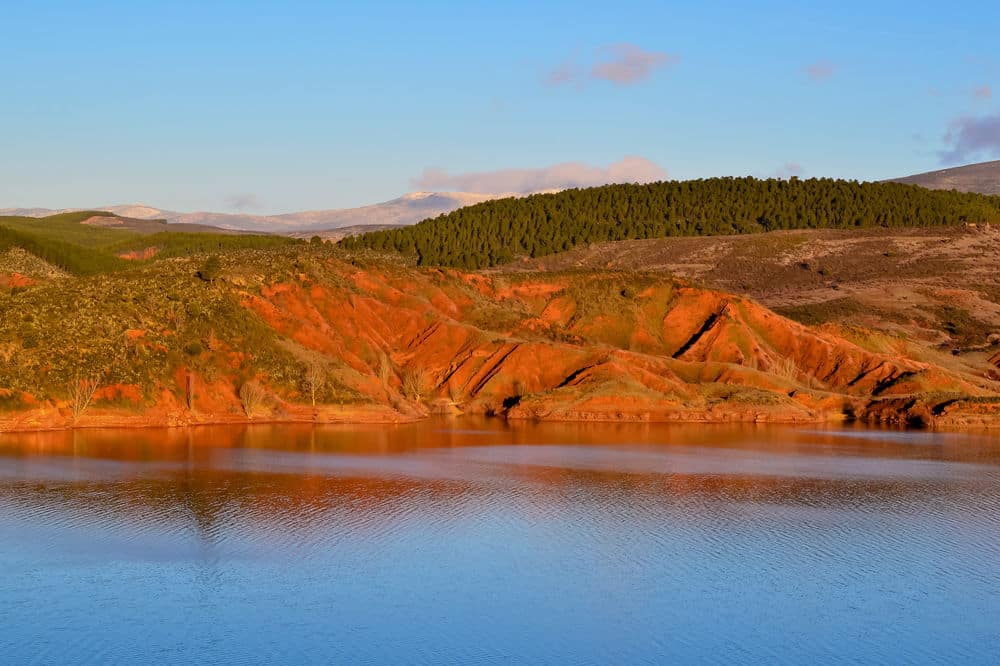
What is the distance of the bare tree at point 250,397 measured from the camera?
97625 millimetres

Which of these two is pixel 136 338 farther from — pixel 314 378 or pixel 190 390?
pixel 314 378

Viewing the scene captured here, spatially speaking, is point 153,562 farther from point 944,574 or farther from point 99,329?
point 99,329

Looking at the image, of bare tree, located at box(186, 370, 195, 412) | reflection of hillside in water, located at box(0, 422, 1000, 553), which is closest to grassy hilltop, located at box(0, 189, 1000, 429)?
bare tree, located at box(186, 370, 195, 412)

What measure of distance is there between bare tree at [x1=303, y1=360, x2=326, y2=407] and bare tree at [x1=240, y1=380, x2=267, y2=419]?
4216 millimetres

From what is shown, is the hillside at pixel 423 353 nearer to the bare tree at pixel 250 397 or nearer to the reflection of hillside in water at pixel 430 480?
the bare tree at pixel 250 397

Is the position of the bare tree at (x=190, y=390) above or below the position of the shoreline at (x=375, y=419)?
above

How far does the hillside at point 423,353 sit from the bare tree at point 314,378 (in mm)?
267

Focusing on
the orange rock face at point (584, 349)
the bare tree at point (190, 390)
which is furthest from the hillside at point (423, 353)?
the orange rock face at point (584, 349)

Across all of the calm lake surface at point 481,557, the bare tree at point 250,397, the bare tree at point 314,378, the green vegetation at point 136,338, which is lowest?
the calm lake surface at point 481,557

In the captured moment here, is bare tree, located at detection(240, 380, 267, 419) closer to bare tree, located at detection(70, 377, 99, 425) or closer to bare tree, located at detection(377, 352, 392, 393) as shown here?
bare tree, located at detection(70, 377, 99, 425)

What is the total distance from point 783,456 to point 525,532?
3725 cm

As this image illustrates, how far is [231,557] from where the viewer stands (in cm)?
4556

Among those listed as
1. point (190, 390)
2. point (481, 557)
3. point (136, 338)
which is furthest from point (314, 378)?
point (481, 557)

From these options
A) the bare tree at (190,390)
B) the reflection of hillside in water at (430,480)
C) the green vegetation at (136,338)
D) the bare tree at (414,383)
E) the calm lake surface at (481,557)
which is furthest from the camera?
the bare tree at (414,383)
